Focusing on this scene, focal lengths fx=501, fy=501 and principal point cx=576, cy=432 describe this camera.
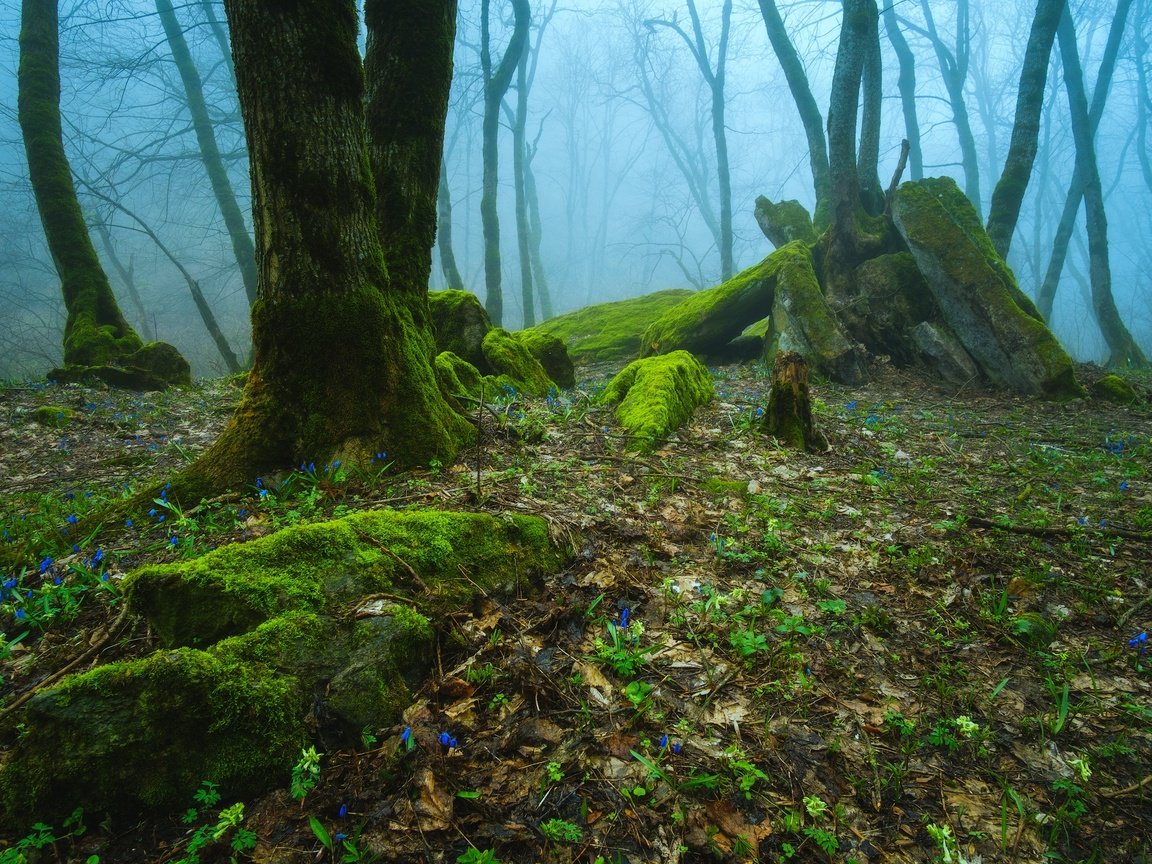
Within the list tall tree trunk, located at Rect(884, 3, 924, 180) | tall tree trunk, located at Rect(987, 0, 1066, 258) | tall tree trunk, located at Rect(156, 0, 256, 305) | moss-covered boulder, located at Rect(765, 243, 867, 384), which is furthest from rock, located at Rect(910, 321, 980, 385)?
tall tree trunk, located at Rect(156, 0, 256, 305)

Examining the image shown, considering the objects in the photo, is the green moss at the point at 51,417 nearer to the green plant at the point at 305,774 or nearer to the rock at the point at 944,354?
the green plant at the point at 305,774

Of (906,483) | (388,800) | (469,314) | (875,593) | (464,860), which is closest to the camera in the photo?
(464,860)

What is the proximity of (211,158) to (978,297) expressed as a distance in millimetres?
18978

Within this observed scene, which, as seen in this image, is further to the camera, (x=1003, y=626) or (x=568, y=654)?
(x=1003, y=626)

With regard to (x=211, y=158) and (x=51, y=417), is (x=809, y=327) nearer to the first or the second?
(x=51, y=417)

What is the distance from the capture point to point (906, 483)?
461 centimetres

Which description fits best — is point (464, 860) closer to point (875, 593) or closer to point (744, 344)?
point (875, 593)

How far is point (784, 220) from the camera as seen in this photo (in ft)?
44.6

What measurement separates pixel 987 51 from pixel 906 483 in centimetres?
4247

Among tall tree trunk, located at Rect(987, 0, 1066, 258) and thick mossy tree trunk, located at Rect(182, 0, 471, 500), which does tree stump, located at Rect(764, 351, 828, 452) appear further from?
tall tree trunk, located at Rect(987, 0, 1066, 258)

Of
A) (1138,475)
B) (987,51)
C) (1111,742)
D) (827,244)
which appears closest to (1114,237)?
(987,51)

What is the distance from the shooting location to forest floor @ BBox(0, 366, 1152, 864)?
1646 mm

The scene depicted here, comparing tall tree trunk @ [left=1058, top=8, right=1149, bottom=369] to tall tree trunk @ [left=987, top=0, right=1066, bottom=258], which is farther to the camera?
tall tree trunk @ [left=1058, top=8, right=1149, bottom=369]

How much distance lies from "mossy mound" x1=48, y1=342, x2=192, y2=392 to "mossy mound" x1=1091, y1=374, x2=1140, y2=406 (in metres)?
15.7
